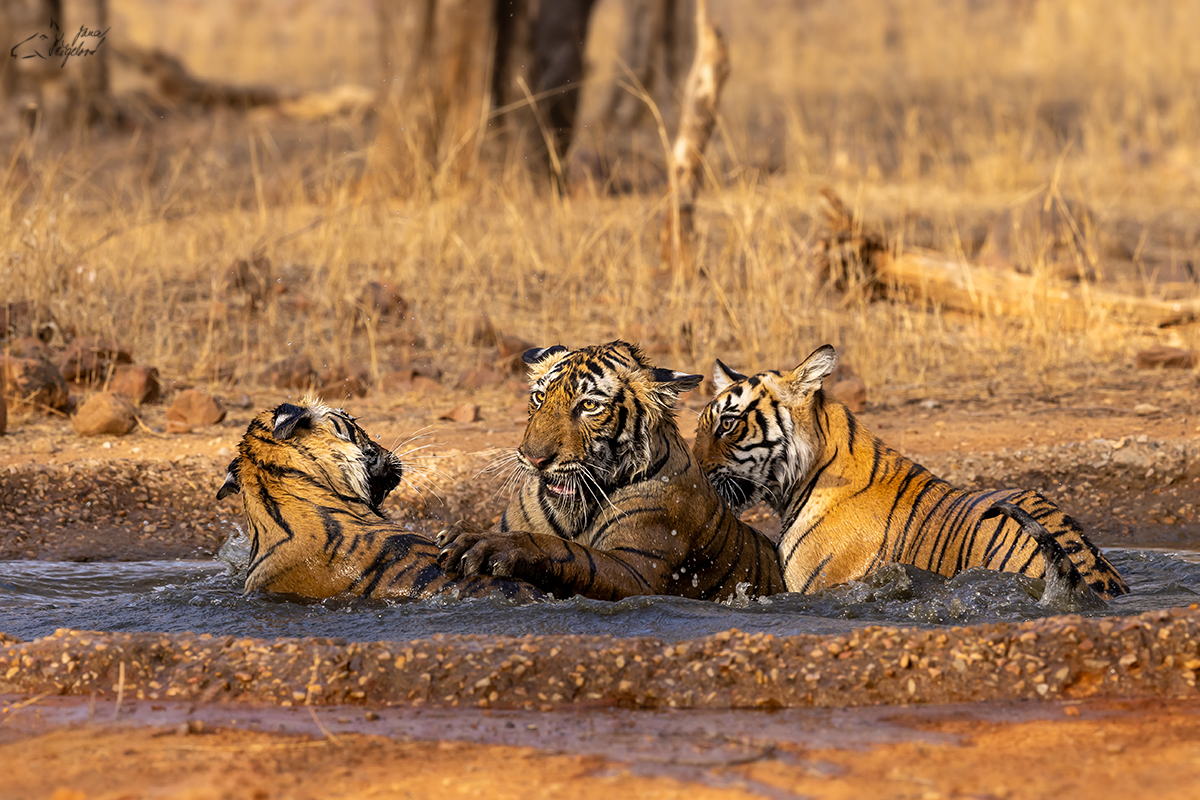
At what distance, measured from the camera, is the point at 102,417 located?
6.29m

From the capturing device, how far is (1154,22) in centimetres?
2139

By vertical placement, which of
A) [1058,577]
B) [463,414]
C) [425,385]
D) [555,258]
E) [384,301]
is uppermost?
[555,258]

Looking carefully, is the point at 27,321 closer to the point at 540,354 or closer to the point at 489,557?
the point at 540,354

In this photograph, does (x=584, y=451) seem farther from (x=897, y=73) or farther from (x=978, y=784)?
(x=897, y=73)

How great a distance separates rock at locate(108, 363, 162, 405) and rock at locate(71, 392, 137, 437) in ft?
1.44

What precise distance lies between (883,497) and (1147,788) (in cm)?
218

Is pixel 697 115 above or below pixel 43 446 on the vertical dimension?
above

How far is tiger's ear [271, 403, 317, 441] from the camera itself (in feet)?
13.2

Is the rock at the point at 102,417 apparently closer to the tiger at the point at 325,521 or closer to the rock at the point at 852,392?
the tiger at the point at 325,521

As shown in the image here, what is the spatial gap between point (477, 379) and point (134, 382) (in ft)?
5.72

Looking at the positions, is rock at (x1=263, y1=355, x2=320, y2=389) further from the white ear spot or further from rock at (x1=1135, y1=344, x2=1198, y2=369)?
rock at (x1=1135, y1=344, x2=1198, y2=369)

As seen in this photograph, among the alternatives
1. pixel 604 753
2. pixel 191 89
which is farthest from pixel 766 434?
pixel 191 89

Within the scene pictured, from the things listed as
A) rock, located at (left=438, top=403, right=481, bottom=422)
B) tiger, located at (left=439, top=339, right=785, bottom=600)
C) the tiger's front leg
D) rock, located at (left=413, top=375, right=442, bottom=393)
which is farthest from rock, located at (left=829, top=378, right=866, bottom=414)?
the tiger's front leg

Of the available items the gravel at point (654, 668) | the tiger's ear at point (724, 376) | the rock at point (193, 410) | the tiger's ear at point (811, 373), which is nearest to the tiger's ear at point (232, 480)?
the gravel at point (654, 668)
